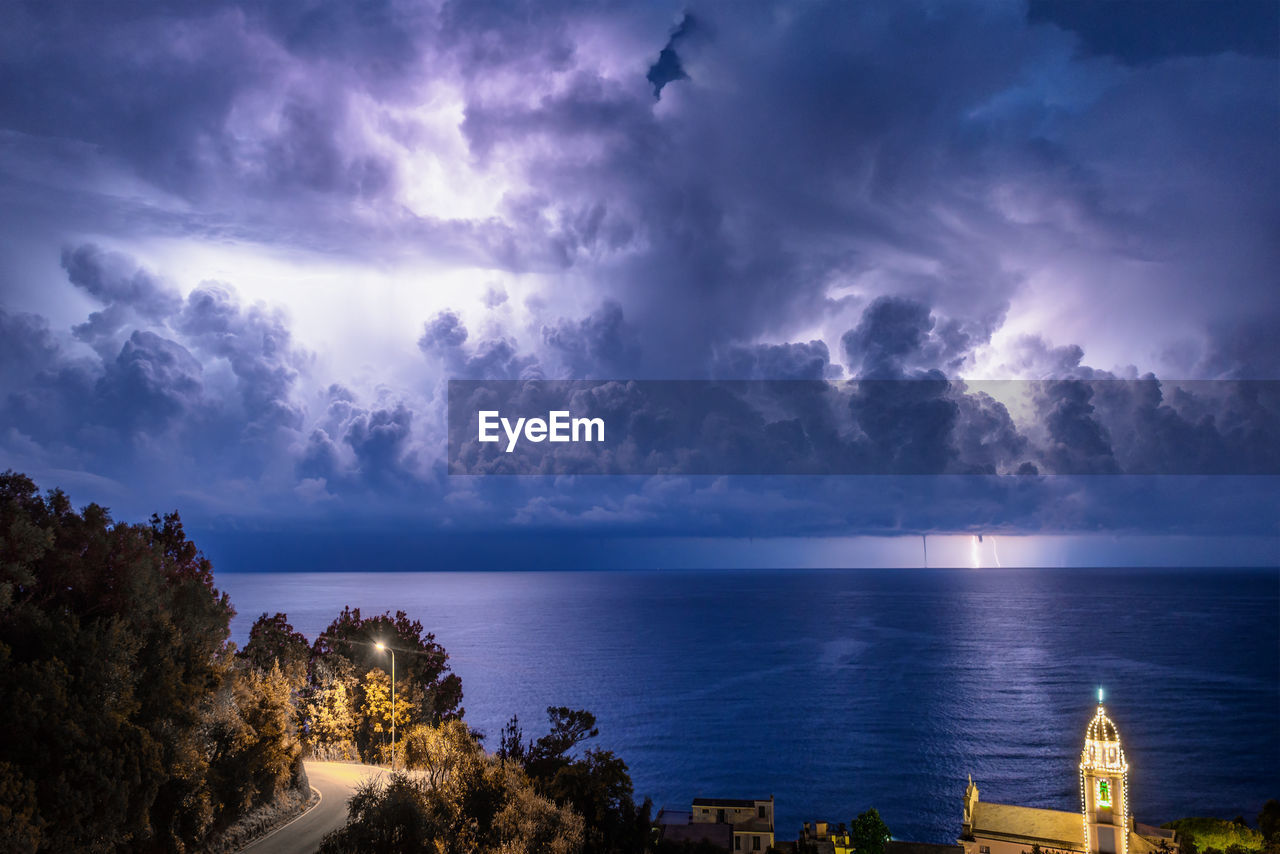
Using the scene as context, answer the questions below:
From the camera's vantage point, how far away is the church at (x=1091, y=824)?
33.3 m

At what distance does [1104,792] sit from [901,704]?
6137cm

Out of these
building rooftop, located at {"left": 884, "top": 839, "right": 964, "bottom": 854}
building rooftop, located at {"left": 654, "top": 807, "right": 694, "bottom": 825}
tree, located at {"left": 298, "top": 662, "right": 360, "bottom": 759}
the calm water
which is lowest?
the calm water

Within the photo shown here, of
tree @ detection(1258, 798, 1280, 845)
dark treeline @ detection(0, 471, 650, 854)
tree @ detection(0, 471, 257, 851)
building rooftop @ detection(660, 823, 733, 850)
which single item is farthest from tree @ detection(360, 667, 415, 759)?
tree @ detection(1258, 798, 1280, 845)

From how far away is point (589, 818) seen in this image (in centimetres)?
2330

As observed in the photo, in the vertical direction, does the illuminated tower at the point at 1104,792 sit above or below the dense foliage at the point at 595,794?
below

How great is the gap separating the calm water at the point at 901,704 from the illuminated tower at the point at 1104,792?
22737 mm

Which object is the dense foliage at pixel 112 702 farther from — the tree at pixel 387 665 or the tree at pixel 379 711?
the tree at pixel 387 665

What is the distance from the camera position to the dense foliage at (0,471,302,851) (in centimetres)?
1741

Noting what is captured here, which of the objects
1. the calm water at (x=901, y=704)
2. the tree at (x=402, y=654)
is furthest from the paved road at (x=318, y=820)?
the calm water at (x=901, y=704)

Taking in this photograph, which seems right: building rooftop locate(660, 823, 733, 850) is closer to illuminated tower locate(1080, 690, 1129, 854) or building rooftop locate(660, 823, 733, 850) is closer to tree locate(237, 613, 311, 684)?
illuminated tower locate(1080, 690, 1129, 854)

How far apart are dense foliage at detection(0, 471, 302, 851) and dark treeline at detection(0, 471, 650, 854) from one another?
4cm

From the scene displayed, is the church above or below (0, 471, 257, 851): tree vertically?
below

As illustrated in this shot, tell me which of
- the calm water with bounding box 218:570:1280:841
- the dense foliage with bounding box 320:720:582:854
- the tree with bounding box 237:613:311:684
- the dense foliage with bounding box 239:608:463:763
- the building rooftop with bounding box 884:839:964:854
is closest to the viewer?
the dense foliage with bounding box 320:720:582:854

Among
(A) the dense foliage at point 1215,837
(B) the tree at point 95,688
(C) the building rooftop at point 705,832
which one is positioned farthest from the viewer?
(C) the building rooftop at point 705,832
